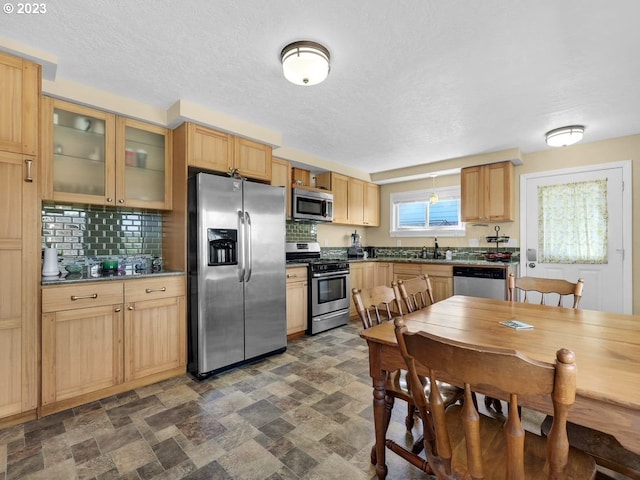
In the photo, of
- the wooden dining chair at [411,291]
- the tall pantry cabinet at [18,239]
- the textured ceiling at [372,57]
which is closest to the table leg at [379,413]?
the wooden dining chair at [411,291]

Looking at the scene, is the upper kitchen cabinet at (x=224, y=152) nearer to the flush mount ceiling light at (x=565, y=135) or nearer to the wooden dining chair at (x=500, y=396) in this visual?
the wooden dining chair at (x=500, y=396)

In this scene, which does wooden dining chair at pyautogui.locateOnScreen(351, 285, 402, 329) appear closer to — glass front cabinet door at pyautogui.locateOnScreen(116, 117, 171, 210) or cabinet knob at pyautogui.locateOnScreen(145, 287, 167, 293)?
cabinet knob at pyautogui.locateOnScreen(145, 287, 167, 293)

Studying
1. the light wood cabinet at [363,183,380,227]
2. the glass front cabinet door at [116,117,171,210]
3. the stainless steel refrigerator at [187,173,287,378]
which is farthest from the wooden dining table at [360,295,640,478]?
the light wood cabinet at [363,183,380,227]

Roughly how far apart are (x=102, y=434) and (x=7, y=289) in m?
1.10

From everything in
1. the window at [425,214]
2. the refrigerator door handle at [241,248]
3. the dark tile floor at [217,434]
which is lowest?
the dark tile floor at [217,434]

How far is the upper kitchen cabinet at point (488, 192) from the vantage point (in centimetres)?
409

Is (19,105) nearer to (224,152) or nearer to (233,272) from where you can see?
(224,152)

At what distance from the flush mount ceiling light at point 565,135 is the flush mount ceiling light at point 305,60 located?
9.02 ft

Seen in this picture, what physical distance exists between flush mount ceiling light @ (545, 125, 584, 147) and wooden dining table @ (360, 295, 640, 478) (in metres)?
2.28

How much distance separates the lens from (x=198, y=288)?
2660 millimetres

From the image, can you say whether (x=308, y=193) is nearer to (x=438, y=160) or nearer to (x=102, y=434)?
(x=438, y=160)

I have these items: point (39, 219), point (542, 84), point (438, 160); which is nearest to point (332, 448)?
point (39, 219)

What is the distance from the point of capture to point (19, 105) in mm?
1993

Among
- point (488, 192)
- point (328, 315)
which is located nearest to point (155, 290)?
point (328, 315)
